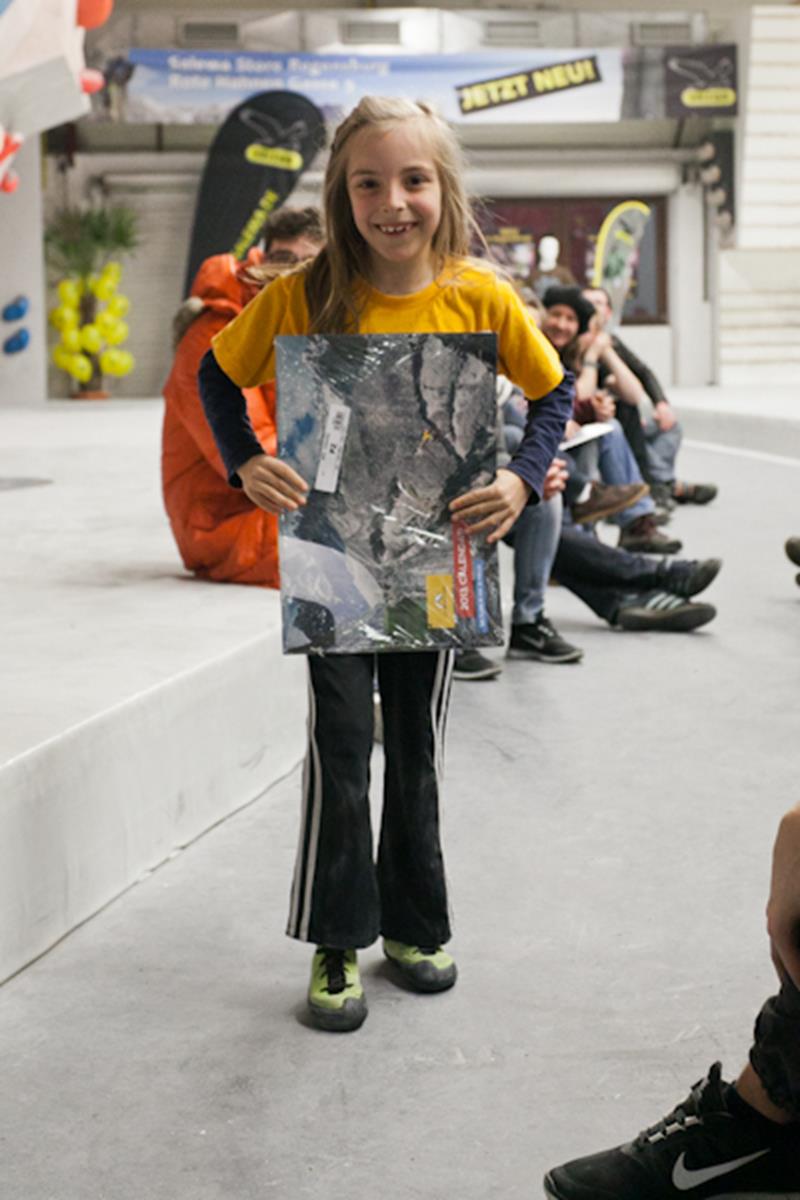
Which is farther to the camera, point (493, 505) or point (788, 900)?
point (493, 505)

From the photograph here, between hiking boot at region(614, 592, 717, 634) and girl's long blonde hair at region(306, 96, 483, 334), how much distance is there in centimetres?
266

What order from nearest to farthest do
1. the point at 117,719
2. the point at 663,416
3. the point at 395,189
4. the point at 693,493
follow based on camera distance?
the point at 395,189, the point at 117,719, the point at 663,416, the point at 693,493

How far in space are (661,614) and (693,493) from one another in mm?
3235

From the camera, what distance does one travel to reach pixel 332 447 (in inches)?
76.8

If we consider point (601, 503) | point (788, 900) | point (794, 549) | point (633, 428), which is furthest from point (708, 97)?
point (788, 900)

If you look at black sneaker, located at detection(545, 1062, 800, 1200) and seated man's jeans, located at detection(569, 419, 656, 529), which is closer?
black sneaker, located at detection(545, 1062, 800, 1200)

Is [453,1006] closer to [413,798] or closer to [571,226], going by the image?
[413,798]

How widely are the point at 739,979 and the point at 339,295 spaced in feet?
3.08

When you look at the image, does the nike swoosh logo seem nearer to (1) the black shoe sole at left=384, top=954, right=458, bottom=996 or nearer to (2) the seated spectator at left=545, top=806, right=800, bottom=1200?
(2) the seated spectator at left=545, top=806, right=800, bottom=1200

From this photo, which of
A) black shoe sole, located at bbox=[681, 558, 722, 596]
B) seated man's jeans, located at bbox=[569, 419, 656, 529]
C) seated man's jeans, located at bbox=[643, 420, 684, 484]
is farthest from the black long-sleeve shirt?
seated man's jeans, located at bbox=[643, 420, 684, 484]

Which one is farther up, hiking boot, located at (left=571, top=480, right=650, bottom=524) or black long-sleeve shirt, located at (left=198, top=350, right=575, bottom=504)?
black long-sleeve shirt, located at (left=198, top=350, right=575, bottom=504)

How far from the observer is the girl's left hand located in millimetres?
1956

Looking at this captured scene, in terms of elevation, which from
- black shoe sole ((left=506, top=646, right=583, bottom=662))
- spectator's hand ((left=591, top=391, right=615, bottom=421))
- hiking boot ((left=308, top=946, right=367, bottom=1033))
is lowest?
black shoe sole ((left=506, top=646, right=583, bottom=662))

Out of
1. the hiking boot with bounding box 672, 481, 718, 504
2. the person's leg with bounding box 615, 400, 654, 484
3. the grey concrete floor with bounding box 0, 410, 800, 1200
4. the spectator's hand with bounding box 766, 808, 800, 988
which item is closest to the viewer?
the spectator's hand with bounding box 766, 808, 800, 988
